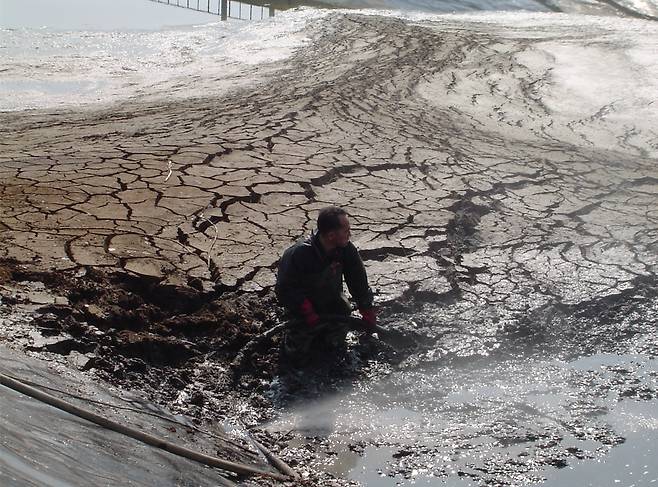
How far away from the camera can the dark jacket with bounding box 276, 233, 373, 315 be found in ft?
15.9

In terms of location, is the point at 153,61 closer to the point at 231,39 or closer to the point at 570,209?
the point at 231,39

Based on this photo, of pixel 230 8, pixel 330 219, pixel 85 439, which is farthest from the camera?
pixel 230 8

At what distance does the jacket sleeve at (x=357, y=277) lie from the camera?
4930 millimetres

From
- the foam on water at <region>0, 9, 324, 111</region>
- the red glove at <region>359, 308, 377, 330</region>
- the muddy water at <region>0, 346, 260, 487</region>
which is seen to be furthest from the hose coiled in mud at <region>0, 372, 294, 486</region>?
the foam on water at <region>0, 9, 324, 111</region>

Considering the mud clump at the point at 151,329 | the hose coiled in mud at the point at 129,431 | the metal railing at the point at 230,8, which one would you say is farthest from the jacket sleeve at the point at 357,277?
the metal railing at the point at 230,8

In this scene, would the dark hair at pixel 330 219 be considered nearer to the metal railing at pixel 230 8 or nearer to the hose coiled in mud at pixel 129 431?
the hose coiled in mud at pixel 129 431

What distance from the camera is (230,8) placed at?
18.6m

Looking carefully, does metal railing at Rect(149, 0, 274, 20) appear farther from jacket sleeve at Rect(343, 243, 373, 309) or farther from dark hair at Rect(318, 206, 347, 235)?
dark hair at Rect(318, 206, 347, 235)

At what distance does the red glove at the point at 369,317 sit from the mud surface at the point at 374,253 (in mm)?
195

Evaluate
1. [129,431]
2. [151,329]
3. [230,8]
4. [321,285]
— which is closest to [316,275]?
[321,285]

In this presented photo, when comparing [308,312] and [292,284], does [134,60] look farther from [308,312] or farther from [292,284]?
[308,312]

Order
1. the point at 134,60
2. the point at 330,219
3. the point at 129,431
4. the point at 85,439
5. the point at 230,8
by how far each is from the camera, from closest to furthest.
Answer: the point at 85,439 → the point at 129,431 → the point at 330,219 → the point at 134,60 → the point at 230,8

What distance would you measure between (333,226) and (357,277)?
0.40 m

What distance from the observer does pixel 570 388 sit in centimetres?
490
